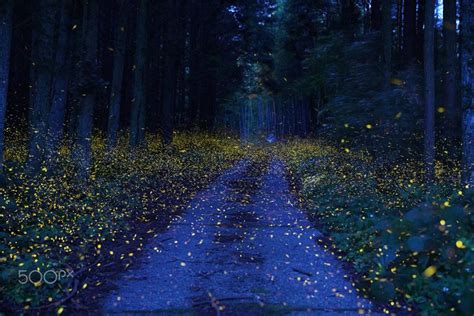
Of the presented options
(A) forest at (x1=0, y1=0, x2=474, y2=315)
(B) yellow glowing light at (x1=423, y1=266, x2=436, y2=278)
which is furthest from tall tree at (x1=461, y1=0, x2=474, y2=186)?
(B) yellow glowing light at (x1=423, y1=266, x2=436, y2=278)

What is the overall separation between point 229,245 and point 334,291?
2.71m

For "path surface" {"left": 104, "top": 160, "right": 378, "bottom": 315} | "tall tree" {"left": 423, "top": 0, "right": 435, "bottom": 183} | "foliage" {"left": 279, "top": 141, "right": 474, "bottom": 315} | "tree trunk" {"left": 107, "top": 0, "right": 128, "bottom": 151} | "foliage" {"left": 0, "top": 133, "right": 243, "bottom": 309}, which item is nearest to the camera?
"foliage" {"left": 279, "top": 141, "right": 474, "bottom": 315}

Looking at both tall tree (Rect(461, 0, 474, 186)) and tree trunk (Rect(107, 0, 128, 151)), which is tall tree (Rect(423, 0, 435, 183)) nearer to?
tall tree (Rect(461, 0, 474, 186))

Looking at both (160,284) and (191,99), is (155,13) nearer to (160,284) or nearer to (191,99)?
(191,99)

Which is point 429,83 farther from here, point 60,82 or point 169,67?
Answer: point 169,67

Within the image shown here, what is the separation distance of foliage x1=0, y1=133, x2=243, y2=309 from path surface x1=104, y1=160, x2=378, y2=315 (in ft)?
2.65

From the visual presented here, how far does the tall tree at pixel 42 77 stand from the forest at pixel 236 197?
36 mm

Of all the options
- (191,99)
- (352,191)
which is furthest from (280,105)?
(352,191)

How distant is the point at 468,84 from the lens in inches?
392

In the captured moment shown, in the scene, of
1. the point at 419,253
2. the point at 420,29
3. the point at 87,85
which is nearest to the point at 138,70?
the point at 87,85

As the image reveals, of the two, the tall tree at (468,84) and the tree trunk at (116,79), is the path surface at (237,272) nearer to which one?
the tall tree at (468,84)

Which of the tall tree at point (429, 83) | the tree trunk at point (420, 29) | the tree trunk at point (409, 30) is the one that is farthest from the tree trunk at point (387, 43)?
the tree trunk at point (420, 29)

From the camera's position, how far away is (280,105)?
64.7 meters

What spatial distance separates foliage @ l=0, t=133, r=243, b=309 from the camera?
5.44 meters
